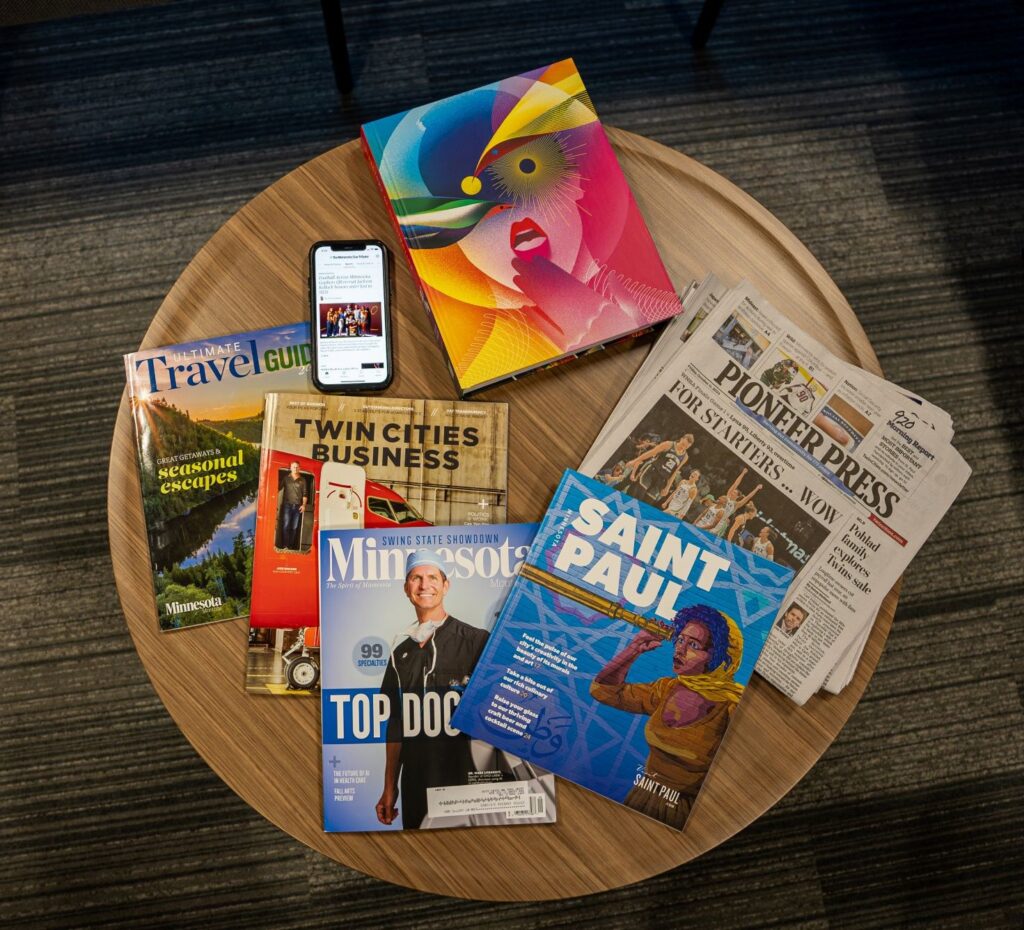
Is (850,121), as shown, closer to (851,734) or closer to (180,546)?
(851,734)

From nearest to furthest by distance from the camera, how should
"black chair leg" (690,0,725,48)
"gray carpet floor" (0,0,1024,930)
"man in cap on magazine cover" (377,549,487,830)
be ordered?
"man in cap on magazine cover" (377,549,487,830)
"gray carpet floor" (0,0,1024,930)
"black chair leg" (690,0,725,48)

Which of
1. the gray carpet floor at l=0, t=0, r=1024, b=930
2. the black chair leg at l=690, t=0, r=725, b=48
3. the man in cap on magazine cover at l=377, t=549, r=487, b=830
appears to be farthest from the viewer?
the black chair leg at l=690, t=0, r=725, b=48

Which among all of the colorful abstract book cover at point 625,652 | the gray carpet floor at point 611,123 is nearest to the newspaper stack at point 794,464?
the colorful abstract book cover at point 625,652

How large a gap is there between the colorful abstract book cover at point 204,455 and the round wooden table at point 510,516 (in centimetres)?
2

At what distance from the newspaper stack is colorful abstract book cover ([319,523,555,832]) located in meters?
0.19

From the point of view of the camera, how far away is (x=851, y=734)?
59.9 inches

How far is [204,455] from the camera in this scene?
38.5 inches

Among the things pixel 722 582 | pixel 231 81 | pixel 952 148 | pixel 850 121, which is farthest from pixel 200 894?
pixel 952 148

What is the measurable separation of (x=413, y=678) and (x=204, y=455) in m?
0.34

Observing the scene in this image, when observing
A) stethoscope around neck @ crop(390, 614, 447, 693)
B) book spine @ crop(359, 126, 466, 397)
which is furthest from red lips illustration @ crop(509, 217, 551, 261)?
stethoscope around neck @ crop(390, 614, 447, 693)

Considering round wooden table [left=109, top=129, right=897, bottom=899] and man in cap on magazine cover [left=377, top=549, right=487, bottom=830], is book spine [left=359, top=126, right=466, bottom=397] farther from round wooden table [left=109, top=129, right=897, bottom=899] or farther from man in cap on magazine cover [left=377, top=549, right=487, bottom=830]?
man in cap on magazine cover [left=377, top=549, right=487, bottom=830]

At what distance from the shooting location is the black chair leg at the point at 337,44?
1.50 metres

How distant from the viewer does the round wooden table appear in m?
0.93

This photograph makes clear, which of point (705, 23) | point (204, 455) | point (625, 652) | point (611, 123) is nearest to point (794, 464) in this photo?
point (625, 652)
